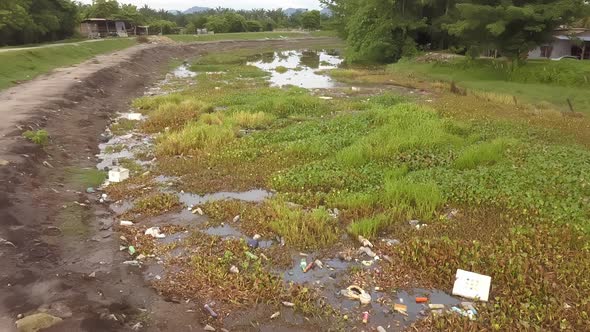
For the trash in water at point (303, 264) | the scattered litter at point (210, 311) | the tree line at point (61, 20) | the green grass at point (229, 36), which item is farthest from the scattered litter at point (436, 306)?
the green grass at point (229, 36)

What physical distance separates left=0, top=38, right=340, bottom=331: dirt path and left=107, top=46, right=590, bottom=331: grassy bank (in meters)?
0.78

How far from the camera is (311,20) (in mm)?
96938

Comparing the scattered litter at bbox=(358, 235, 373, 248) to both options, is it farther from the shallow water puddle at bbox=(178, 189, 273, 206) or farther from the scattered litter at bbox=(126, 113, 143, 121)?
the scattered litter at bbox=(126, 113, 143, 121)

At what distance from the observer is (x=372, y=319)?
228 inches

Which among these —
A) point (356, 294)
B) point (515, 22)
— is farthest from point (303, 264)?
point (515, 22)

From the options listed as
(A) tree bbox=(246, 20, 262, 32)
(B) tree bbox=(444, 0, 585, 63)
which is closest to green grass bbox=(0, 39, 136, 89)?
(B) tree bbox=(444, 0, 585, 63)

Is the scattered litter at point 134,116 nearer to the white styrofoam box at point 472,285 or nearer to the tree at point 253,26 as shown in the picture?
the white styrofoam box at point 472,285

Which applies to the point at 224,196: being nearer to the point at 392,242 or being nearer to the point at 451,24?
the point at 392,242

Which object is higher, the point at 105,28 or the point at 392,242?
the point at 105,28

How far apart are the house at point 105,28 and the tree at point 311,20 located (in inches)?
1738

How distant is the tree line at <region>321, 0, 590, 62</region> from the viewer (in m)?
23.8

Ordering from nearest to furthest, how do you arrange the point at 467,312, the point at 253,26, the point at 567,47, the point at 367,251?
1. the point at 467,312
2. the point at 367,251
3. the point at 567,47
4. the point at 253,26

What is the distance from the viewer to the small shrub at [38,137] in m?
11.9

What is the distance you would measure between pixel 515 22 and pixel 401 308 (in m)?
24.6
